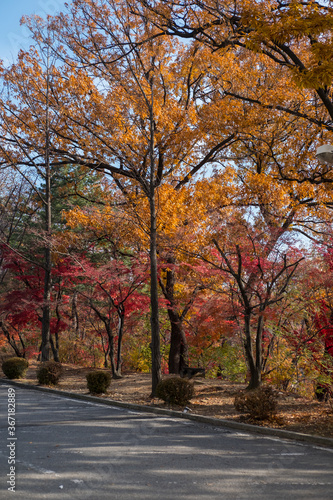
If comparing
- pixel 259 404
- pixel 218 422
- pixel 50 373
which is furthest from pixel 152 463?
pixel 50 373

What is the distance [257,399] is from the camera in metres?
7.41

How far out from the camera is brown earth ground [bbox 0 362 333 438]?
718 cm

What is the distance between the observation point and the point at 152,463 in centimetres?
494

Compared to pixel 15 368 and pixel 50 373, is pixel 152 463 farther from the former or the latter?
pixel 15 368

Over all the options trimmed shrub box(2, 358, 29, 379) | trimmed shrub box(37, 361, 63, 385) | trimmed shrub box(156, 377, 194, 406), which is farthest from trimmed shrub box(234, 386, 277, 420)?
trimmed shrub box(2, 358, 29, 379)

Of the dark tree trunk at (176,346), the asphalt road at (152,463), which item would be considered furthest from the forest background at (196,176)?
the asphalt road at (152,463)

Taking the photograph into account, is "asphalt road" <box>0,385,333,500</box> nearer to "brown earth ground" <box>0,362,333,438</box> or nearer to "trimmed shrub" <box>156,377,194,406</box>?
"brown earth ground" <box>0,362,333,438</box>

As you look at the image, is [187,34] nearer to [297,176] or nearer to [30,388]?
[297,176]

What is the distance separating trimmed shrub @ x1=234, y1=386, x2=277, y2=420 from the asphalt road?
0.63 metres

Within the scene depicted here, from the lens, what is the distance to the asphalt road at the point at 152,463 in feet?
13.3

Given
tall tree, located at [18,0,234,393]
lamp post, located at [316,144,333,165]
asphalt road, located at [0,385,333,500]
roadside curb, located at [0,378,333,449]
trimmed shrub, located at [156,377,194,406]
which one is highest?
tall tree, located at [18,0,234,393]

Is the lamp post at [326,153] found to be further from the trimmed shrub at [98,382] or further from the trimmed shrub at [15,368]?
the trimmed shrub at [15,368]

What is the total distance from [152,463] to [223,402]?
4805 millimetres

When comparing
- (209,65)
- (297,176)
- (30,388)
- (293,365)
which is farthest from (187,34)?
(30,388)
